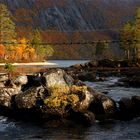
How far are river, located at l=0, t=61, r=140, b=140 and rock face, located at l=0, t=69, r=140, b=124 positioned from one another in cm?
115

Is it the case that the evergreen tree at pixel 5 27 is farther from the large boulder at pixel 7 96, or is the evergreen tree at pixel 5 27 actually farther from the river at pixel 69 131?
the river at pixel 69 131

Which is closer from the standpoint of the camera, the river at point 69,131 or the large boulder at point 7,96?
the river at point 69,131

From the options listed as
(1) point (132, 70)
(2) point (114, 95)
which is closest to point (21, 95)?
(2) point (114, 95)

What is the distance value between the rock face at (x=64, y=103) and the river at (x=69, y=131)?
1.15m

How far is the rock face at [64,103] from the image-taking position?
33.1 metres

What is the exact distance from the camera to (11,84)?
131ft

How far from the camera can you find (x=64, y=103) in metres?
33.1

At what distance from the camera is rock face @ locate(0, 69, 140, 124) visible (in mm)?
33094

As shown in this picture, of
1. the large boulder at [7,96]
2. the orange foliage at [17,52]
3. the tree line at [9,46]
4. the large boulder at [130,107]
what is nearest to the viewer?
the large boulder at [130,107]

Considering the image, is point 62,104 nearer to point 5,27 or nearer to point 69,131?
point 69,131

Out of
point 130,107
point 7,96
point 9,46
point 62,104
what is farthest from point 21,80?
point 9,46

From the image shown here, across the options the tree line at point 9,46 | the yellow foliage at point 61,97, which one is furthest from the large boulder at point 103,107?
the tree line at point 9,46

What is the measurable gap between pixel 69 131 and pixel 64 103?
3531 millimetres

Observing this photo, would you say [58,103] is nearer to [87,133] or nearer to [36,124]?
[36,124]
